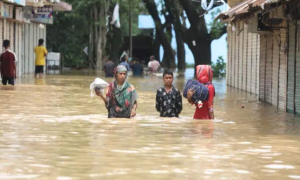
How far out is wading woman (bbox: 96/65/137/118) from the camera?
42.6 feet

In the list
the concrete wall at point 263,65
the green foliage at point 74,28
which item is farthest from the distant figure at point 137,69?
the concrete wall at point 263,65

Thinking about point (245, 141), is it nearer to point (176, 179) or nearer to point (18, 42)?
point (176, 179)

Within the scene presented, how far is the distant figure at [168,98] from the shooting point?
13.1m

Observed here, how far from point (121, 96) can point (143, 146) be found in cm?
298

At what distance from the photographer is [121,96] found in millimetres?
13008

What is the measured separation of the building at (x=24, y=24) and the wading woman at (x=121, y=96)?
20.7m

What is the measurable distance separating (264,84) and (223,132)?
10.2 meters

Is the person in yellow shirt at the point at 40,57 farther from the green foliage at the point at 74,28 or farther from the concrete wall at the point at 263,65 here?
the green foliage at the point at 74,28

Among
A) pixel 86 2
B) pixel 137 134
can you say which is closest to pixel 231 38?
pixel 86 2

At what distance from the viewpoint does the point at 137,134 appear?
1149cm

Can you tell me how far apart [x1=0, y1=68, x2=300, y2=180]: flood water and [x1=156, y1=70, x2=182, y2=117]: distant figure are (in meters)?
0.18

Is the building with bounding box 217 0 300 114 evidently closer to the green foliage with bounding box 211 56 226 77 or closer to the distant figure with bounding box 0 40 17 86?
the distant figure with bounding box 0 40 17 86

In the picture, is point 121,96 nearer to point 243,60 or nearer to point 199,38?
point 243,60

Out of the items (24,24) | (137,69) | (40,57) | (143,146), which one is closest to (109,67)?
(40,57)
